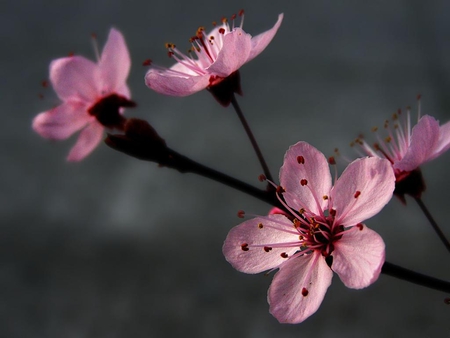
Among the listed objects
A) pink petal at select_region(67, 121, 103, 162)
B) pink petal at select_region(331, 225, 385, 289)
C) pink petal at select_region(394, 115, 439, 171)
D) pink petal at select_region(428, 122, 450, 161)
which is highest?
pink petal at select_region(67, 121, 103, 162)

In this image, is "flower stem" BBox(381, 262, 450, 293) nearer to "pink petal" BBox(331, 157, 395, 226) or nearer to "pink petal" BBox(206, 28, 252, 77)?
"pink petal" BBox(331, 157, 395, 226)

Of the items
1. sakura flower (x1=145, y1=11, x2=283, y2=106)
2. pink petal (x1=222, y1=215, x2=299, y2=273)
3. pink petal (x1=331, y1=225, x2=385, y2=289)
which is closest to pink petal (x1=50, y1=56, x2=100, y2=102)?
sakura flower (x1=145, y1=11, x2=283, y2=106)

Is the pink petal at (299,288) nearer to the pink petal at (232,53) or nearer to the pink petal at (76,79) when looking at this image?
the pink petal at (232,53)

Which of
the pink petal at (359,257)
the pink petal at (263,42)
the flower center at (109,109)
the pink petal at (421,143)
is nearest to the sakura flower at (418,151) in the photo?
the pink petal at (421,143)

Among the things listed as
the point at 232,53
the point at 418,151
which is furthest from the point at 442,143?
the point at 232,53

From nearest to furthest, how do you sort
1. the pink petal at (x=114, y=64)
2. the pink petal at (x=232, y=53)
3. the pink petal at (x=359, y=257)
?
1. the pink petal at (x=359, y=257)
2. the pink petal at (x=232, y=53)
3. the pink petal at (x=114, y=64)

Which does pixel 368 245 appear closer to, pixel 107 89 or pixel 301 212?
pixel 301 212
